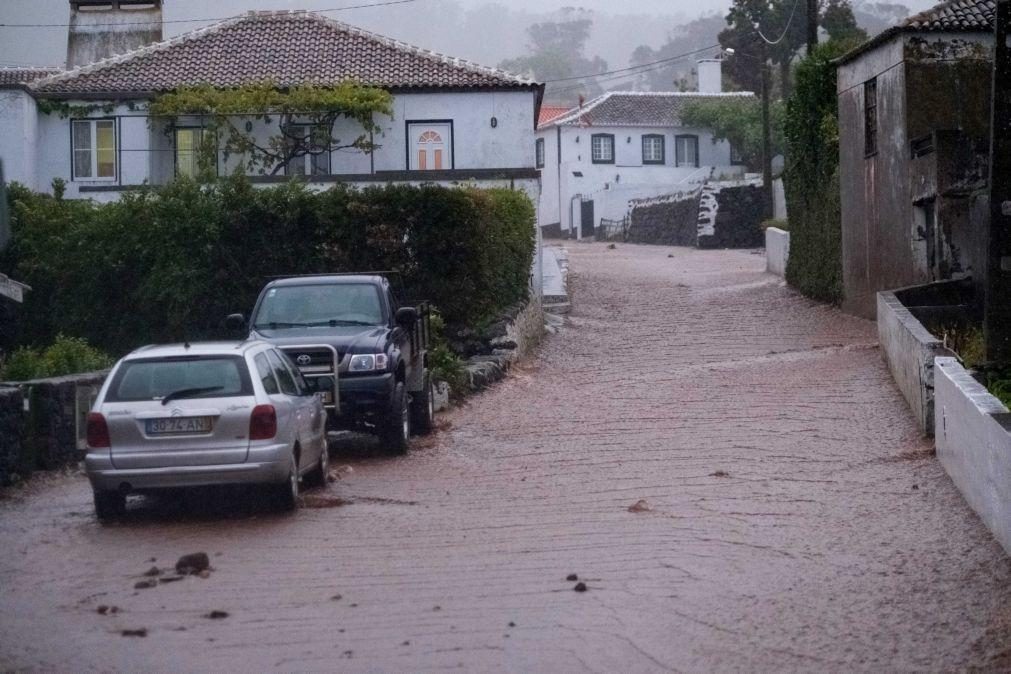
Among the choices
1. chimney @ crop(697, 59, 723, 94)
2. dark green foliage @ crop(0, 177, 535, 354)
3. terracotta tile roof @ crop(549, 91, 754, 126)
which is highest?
chimney @ crop(697, 59, 723, 94)

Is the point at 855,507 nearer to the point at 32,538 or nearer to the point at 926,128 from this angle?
the point at 32,538

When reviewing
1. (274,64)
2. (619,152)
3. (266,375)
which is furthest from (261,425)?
(619,152)

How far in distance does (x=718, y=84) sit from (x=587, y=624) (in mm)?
77446

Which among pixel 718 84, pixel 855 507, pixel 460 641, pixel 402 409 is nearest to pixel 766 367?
pixel 402 409

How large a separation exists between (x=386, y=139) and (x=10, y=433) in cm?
2477

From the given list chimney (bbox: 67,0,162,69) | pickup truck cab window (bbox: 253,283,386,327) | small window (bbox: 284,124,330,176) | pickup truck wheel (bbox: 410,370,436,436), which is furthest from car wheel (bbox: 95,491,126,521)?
chimney (bbox: 67,0,162,69)

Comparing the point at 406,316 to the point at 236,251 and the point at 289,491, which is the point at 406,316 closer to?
the point at 289,491

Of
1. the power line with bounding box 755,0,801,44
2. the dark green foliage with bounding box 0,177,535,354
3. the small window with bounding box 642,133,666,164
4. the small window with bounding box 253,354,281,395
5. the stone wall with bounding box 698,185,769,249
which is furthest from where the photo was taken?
the small window with bounding box 642,133,666,164

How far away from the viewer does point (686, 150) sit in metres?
75.7

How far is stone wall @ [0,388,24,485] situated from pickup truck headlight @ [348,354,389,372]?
3388 millimetres

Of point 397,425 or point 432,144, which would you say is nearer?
point 397,425

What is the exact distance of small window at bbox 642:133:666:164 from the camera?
246 feet

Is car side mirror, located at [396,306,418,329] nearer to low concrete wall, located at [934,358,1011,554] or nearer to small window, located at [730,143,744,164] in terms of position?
low concrete wall, located at [934,358,1011,554]

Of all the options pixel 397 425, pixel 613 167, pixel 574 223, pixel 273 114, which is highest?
pixel 613 167
